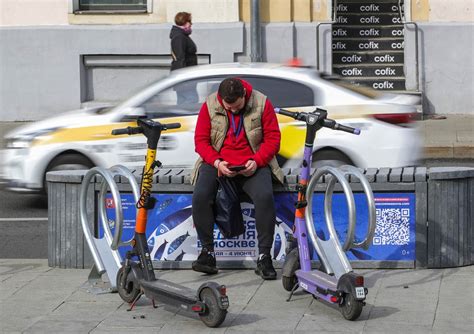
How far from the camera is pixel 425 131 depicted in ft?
58.7

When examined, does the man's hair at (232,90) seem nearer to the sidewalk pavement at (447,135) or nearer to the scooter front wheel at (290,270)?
the scooter front wheel at (290,270)

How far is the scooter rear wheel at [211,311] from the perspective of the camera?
6.80 meters

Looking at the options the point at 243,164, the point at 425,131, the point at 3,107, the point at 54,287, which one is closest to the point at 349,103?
the point at 243,164

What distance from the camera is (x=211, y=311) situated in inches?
269

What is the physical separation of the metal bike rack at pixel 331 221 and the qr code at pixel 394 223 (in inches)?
29.0

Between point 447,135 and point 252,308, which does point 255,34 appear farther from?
point 252,308

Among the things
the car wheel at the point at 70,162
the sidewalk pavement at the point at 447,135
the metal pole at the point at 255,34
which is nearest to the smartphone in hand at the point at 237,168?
the car wheel at the point at 70,162

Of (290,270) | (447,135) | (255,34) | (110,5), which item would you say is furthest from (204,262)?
(110,5)

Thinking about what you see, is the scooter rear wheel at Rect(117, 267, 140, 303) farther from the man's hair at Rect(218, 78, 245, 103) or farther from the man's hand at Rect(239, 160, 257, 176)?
the man's hair at Rect(218, 78, 245, 103)

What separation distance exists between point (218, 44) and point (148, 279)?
13.1m

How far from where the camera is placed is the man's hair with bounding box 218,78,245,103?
799 cm

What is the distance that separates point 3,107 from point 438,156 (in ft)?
28.1

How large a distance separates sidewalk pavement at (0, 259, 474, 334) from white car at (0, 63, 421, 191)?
10.5 feet

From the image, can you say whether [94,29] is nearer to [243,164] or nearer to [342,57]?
[342,57]
